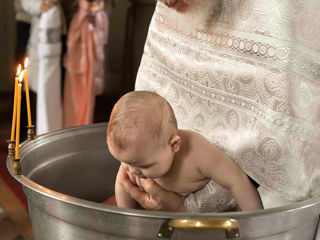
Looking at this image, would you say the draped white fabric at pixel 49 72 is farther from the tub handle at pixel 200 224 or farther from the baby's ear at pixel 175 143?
the tub handle at pixel 200 224

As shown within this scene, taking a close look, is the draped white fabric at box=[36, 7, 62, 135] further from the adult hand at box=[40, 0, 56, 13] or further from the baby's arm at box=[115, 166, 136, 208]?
the baby's arm at box=[115, 166, 136, 208]

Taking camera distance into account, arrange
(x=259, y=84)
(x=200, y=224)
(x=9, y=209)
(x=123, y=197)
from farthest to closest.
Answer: (x=9, y=209) → (x=123, y=197) → (x=259, y=84) → (x=200, y=224)

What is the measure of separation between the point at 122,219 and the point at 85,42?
4.08ft

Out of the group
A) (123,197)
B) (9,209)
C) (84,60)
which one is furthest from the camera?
(84,60)

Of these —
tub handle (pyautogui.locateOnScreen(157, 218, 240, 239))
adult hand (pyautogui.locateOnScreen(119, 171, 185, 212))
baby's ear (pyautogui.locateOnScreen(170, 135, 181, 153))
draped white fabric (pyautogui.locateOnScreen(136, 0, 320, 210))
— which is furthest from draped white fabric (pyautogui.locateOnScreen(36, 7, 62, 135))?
tub handle (pyautogui.locateOnScreen(157, 218, 240, 239))

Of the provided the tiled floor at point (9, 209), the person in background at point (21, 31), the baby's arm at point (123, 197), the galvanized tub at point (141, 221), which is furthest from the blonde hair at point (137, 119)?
the person in background at point (21, 31)

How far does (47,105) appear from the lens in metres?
1.69

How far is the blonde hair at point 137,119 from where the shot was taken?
65cm

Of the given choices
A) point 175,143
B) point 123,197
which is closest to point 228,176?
point 175,143

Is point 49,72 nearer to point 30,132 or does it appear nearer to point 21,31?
point 21,31

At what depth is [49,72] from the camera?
166 centimetres

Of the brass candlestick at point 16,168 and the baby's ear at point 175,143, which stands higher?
the baby's ear at point 175,143

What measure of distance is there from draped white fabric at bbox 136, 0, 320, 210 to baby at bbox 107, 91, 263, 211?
0.13 ft

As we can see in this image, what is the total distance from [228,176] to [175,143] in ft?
0.38
